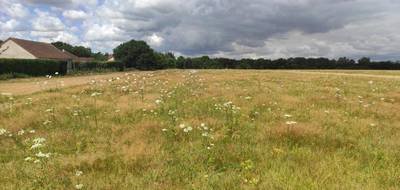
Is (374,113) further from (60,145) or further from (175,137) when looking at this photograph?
(60,145)

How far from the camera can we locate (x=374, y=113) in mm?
14781

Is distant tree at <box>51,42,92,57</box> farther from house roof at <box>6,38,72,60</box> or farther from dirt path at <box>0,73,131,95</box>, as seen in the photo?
dirt path at <box>0,73,131,95</box>

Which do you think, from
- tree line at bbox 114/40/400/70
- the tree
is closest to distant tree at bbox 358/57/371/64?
tree line at bbox 114/40/400/70

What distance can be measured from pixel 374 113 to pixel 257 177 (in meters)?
8.71

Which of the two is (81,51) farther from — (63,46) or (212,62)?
(212,62)

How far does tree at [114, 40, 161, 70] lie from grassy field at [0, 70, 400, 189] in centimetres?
11035

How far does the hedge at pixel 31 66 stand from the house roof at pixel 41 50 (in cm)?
1176

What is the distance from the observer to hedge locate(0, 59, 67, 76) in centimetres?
5972

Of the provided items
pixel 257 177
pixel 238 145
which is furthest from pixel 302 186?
pixel 238 145

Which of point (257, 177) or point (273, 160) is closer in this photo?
point (257, 177)

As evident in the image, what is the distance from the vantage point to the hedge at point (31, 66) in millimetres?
59719

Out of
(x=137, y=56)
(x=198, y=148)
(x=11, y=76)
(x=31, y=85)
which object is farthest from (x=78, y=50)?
(x=198, y=148)

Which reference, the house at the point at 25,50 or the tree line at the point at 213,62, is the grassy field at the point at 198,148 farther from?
the tree line at the point at 213,62

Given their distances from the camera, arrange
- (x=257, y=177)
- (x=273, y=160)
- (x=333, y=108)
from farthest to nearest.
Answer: (x=333, y=108) < (x=273, y=160) < (x=257, y=177)
